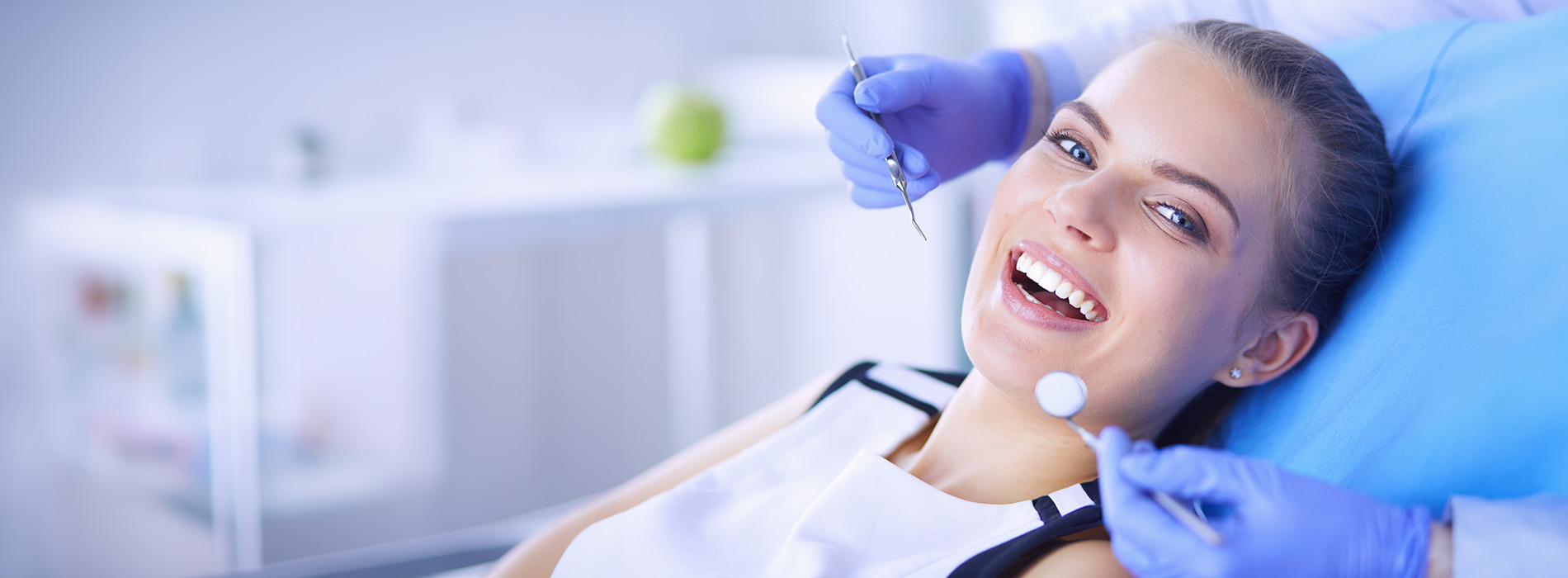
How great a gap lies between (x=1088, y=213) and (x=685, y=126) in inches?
74.0

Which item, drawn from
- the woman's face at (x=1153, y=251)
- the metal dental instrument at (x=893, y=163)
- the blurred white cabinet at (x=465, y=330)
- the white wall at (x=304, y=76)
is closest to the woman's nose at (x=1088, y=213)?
the woman's face at (x=1153, y=251)

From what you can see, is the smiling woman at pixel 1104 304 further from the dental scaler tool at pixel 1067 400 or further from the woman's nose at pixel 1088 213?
the dental scaler tool at pixel 1067 400

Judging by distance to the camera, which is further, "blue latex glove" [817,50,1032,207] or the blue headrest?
"blue latex glove" [817,50,1032,207]

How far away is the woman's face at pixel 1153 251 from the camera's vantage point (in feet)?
3.17

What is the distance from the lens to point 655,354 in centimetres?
346

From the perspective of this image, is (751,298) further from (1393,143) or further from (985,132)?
(1393,143)

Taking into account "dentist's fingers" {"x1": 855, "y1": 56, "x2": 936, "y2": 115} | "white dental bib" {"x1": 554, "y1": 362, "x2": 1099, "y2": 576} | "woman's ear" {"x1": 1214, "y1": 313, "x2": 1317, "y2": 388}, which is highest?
"dentist's fingers" {"x1": 855, "y1": 56, "x2": 936, "y2": 115}

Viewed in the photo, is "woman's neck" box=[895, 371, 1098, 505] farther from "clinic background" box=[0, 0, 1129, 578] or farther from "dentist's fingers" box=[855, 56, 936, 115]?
"clinic background" box=[0, 0, 1129, 578]

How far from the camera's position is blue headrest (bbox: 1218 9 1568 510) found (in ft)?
2.98

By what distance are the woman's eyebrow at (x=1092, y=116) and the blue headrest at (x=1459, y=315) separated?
296 millimetres

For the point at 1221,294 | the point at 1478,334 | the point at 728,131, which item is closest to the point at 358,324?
the point at 728,131

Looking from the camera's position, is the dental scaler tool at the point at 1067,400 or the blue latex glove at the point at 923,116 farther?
the blue latex glove at the point at 923,116

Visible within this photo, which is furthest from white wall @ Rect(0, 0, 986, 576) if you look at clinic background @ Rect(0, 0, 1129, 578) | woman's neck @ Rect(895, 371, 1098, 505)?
woman's neck @ Rect(895, 371, 1098, 505)

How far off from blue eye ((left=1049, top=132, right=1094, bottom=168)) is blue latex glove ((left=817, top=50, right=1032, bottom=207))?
142 mm
